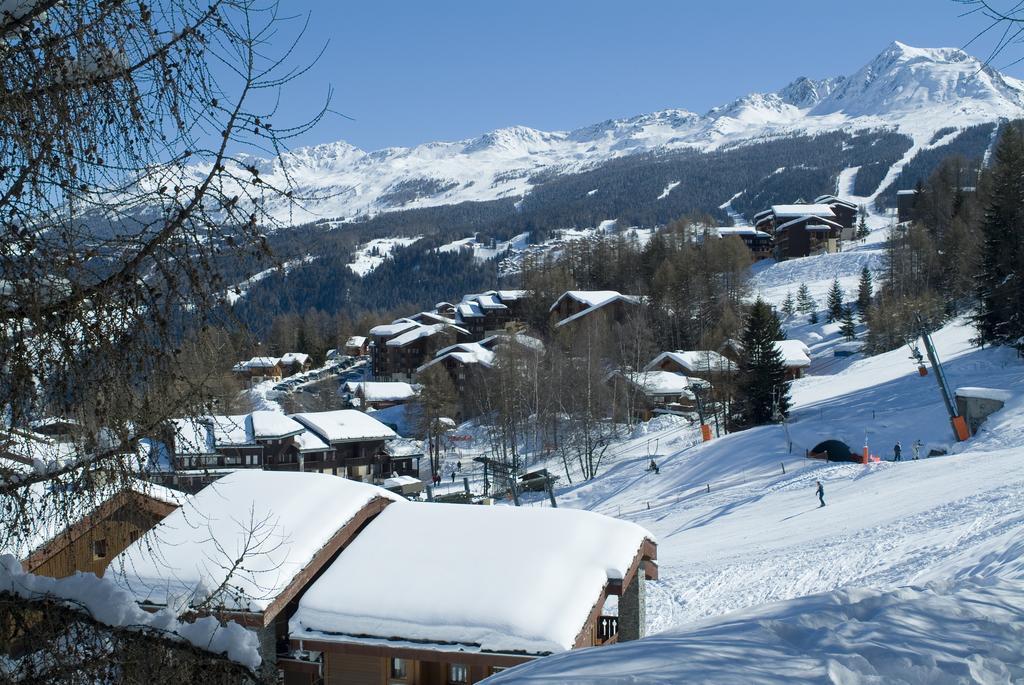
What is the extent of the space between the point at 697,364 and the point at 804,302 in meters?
24.6

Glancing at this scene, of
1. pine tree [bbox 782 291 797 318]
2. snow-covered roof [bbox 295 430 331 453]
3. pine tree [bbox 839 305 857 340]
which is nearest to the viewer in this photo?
snow-covered roof [bbox 295 430 331 453]

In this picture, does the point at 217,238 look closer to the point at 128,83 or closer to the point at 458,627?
the point at 128,83

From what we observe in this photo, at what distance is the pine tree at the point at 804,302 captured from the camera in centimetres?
6588

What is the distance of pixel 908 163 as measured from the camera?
16250cm

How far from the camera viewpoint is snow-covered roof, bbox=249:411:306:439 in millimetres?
41719

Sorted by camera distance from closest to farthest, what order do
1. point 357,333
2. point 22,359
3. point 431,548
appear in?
1. point 22,359
2. point 431,548
3. point 357,333

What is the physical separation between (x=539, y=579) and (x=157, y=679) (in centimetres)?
729

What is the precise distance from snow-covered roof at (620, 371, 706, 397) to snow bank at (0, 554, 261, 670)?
42.7m

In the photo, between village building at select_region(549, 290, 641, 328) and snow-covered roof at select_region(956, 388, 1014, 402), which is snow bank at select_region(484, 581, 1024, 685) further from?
village building at select_region(549, 290, 641, 328)

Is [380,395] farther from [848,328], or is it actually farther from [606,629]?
[606,629]

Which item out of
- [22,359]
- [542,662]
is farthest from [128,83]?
[542,662]

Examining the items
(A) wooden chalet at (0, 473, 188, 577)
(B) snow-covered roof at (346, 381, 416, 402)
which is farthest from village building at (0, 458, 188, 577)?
(B) snow-covered roof at (346, 381, 416, 402)

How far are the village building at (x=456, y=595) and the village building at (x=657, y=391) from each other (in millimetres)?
33683

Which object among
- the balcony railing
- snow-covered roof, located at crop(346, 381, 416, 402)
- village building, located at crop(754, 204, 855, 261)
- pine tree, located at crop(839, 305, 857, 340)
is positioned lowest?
the balcony railing
